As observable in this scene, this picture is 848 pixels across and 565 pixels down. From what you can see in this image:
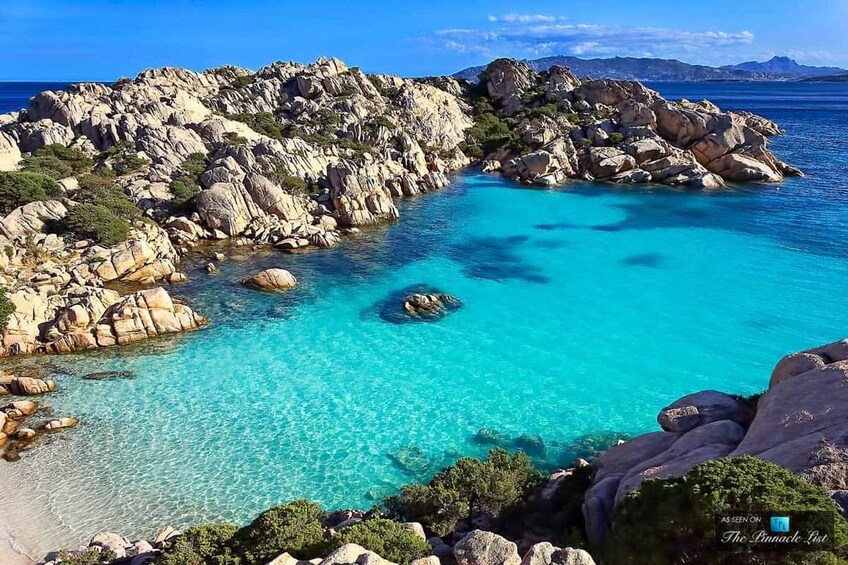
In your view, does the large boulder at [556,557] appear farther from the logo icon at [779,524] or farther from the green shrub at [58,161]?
the green shrub at [58,161]

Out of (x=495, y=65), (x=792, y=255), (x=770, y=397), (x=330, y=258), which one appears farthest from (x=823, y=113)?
(x=770, y=397)

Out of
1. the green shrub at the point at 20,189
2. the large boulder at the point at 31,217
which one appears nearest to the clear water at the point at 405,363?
the large boulder at the point at 31,217

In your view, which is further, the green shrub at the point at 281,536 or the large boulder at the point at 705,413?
the large boulder at the point at 705,413

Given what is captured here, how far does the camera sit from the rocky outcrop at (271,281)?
3606cm

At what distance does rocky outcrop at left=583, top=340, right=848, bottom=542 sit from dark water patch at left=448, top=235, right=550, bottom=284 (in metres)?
22.0

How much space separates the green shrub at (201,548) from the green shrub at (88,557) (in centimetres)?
161

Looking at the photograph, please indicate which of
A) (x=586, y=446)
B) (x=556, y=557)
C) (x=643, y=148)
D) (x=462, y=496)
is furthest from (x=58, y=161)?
(x=643, y=148)

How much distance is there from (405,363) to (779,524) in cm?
1934

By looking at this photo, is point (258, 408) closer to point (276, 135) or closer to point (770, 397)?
point (770, 397)

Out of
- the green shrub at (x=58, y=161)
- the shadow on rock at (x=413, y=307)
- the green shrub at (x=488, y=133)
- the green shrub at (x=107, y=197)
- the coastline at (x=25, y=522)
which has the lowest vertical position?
the coastline at (x=25, y=522)

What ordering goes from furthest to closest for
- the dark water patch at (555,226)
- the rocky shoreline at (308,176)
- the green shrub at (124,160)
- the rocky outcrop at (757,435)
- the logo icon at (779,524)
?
the green shrub at (124,160)
the dark water patch at (555,226)
the rocky shoreline at (308,176)
the rocky outcrop at (757,435)
the logo icon at (779,524)

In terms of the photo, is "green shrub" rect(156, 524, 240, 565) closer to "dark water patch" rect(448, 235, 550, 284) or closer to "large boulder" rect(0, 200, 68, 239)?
"dark water patch" rect(448, 235, 550, 284)

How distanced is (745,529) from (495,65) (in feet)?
353

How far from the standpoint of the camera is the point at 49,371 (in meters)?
25.9
